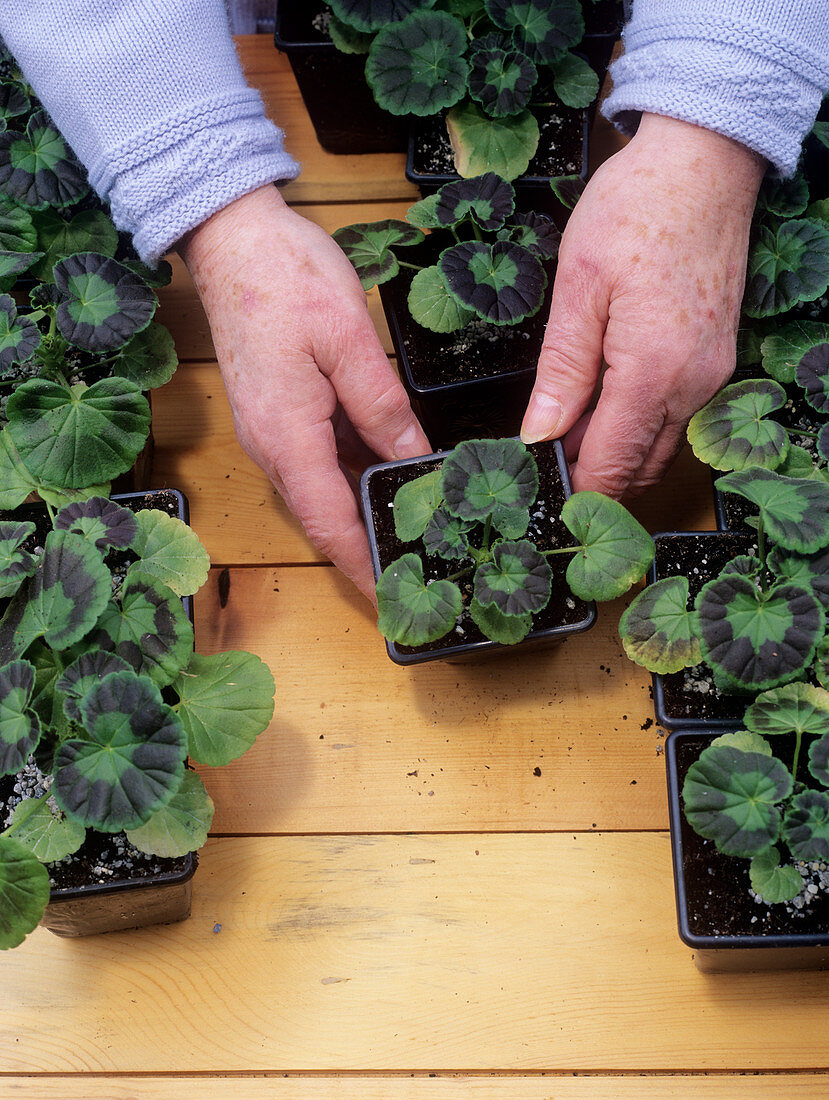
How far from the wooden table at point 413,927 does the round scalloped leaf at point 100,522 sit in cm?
28

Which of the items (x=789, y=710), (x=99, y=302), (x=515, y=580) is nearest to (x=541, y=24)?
(x=99, y=302)

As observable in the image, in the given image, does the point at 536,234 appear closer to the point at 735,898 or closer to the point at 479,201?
the point at 479,201

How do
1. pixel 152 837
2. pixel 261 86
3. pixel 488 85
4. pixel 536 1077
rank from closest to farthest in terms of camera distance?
pixel 152 837 → pixel 536 1077 → pixel 488 85 → pixel 261 86

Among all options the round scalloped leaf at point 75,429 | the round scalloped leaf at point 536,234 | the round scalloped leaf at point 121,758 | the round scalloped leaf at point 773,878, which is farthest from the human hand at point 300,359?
the round scalloped leaf at point 773,878

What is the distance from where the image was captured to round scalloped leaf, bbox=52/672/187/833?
872 mm

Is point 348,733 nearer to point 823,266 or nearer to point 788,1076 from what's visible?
point 788,1076

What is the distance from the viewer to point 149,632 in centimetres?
98

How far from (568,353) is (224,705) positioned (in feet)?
1.96

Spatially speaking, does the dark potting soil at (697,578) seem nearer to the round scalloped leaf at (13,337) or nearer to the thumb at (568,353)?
the thumb at (568,353)

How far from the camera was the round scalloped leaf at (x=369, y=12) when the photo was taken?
4.34 feet

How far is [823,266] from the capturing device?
3.66 feet

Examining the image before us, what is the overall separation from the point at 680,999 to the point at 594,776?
0.28 meters

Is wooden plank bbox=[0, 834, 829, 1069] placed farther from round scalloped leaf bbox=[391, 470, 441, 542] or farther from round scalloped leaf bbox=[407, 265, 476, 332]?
round scalloped leaf bbox=[407, 265, 476, 332]

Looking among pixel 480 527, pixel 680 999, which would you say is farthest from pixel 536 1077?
pixel 480 527
